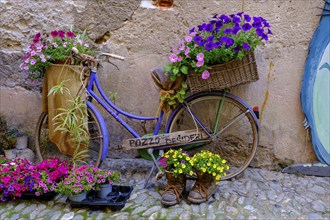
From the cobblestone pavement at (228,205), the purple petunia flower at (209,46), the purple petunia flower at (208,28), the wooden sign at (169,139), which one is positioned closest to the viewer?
the cobblestone pavement at (228,205)

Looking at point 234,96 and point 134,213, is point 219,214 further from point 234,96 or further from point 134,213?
point 234,96

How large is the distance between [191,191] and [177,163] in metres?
0.28

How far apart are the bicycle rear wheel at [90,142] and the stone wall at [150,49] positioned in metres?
0.21

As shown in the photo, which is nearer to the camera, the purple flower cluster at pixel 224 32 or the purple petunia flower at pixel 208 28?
the purple flower cluster at pixel 224 32

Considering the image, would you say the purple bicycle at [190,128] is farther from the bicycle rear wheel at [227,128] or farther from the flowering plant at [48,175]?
the flowering plant at [48,175]

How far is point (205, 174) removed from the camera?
9.98ft

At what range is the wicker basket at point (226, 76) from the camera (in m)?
3.23

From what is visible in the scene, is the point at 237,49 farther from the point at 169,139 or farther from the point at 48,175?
the point at 48,175

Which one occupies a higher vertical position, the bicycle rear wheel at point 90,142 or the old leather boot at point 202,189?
the bicycle rear wheel at point 90,142

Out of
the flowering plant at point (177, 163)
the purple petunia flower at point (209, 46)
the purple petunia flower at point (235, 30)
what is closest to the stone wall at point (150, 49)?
the purple petunia flower at point (235, 30)

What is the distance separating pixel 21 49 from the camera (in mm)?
3939

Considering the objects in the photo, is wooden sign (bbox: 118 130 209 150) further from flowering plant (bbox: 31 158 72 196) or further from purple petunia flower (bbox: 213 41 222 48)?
purple petunia flower (bbox: 213 41 222 48)

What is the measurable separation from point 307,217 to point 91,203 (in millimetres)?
1762

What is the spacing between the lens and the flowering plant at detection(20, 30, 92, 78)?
10.8 feet
